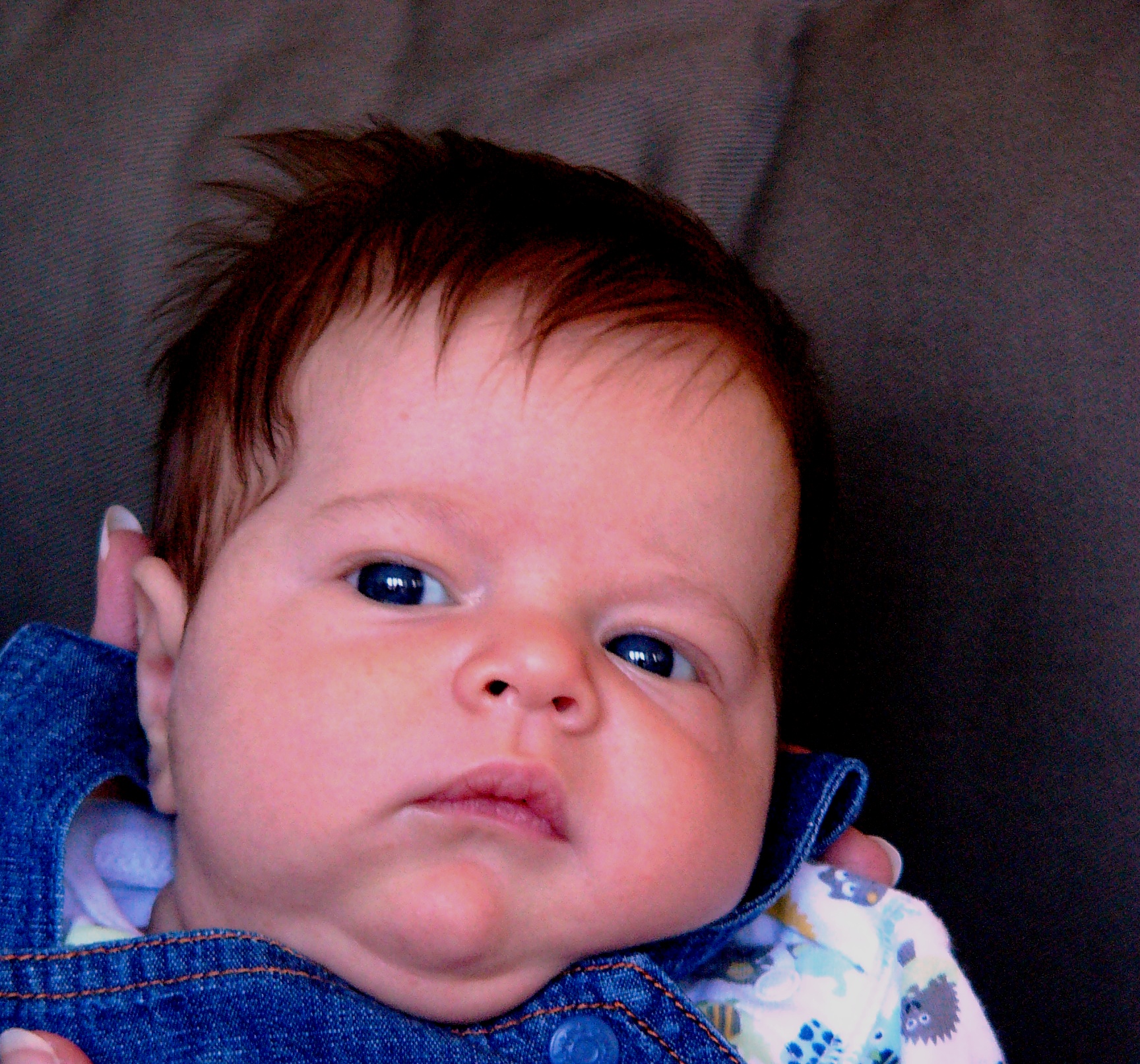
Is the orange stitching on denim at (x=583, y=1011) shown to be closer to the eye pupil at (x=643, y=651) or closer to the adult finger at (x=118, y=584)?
the eye pupil at (x=643, y=651)

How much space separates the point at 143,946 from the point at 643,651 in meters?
0.35

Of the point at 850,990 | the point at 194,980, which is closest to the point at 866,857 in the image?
the point at 850,990

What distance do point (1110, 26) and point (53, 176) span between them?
87cm

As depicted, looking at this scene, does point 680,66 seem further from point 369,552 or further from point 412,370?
point 369,552

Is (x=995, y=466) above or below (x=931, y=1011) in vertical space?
above

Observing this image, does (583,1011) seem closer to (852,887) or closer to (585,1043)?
(585,1043)

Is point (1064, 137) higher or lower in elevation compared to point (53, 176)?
higher

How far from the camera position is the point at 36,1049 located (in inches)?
29.2

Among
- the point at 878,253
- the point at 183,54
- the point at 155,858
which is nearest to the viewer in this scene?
the point at 155,858

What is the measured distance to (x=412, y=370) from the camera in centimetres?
84

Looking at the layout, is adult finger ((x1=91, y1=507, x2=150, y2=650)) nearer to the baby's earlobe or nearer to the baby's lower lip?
the baby's earlobe

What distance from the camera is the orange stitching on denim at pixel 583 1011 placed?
31.8 inches

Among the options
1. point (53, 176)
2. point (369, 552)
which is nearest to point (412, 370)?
point (369, 552)

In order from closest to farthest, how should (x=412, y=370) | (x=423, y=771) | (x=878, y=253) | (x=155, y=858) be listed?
(x=423, y=771) → (x=412, y=370) → (x=155, y=858) → (x=878, y=253)
